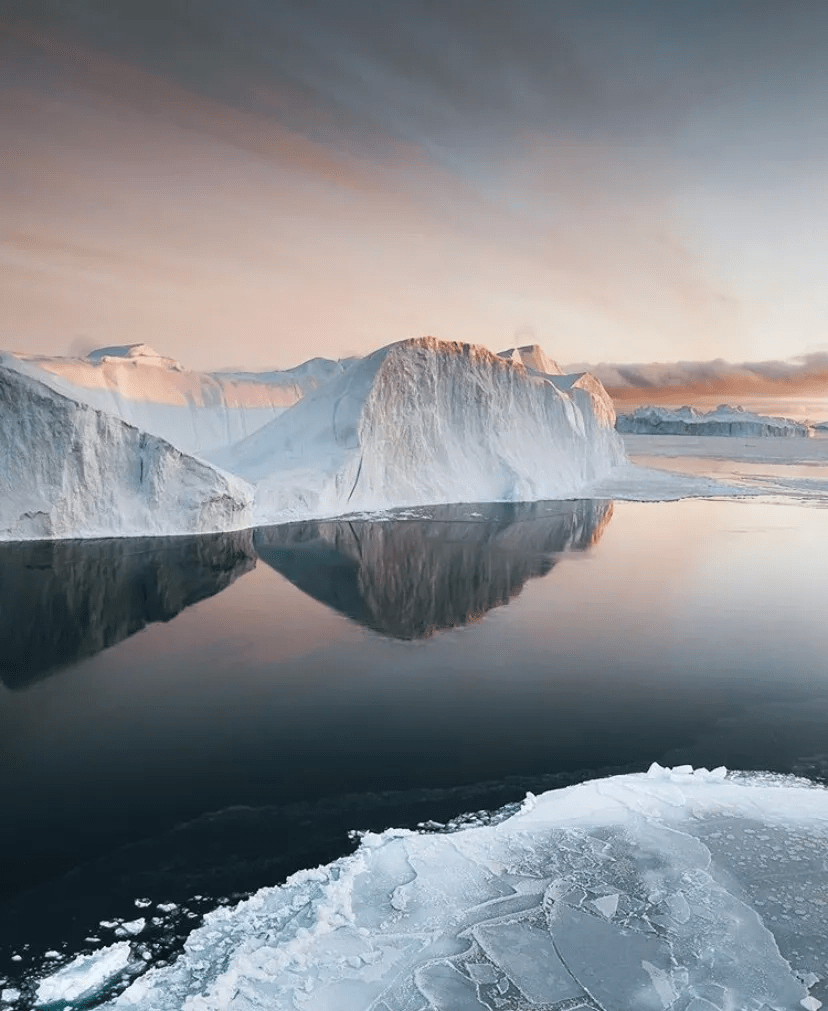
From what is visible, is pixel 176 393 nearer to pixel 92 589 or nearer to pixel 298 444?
pixel 298 444

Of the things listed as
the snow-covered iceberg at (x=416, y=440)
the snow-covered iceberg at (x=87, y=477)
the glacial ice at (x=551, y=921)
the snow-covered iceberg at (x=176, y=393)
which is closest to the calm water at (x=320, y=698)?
the glacial ice at (x=551, y=921)

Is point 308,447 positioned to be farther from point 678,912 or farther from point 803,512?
point 678,912

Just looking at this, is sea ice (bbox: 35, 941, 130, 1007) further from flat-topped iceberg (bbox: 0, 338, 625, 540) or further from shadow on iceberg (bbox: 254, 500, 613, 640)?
flat-topped iceberg (bbox: 0, 338, 625, 540)

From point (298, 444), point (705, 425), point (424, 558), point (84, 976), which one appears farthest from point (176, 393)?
point (705, 425)

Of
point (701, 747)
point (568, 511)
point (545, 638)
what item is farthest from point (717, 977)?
point (568, 511)

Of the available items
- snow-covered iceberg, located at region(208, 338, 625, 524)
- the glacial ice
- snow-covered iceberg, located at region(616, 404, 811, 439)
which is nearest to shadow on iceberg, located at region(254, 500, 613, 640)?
snow-covered iceberg, located at region(208, 338, 625, 524)
